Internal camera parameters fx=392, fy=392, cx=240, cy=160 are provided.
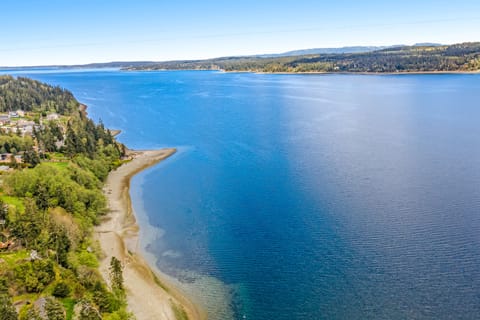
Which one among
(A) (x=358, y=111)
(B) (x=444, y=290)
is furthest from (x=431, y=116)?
(B) (x=444, y=290)

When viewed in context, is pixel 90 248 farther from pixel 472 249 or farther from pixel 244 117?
pixel 244 117

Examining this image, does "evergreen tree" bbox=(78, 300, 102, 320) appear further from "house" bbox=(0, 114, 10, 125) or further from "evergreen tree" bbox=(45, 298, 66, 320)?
"house" bbox=(0, 114, 10, 125)

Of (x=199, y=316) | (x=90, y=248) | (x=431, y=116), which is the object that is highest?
(x=431, y=116)

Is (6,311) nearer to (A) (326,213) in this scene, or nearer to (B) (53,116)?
(A) (326,213)

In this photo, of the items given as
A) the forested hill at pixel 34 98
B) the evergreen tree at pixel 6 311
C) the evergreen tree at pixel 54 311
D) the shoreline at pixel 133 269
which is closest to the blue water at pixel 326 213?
the shoreline at pixel 133 269

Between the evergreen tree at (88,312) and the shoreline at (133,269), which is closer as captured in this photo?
the evergreen tree at (88,312)

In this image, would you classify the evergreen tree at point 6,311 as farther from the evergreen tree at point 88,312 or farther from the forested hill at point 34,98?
the forested hill at point 34,98
